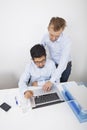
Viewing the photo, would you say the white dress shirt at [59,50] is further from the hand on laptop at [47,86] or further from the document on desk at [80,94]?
the document on desk at [80,94]

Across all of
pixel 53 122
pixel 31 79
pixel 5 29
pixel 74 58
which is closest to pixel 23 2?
pixel 5 29

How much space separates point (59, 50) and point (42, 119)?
82cm

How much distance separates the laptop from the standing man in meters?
0.08

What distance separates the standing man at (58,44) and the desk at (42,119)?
0.26 m

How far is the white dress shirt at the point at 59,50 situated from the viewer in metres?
1.56

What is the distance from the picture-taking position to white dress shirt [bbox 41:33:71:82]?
1.56 metres

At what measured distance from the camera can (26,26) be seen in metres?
1.94

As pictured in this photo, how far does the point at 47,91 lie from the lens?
4.42 feet

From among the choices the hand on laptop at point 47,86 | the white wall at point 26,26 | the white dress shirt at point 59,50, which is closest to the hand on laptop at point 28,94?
the hand on laptop at point 47,86

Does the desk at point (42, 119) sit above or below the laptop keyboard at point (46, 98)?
below

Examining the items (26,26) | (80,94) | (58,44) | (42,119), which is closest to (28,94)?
(42,119)

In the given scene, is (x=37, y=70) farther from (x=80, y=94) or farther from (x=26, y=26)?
(x=26, y=26)

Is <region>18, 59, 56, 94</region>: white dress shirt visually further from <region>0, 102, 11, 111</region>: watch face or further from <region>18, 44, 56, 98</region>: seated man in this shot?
<region>0, 102, 11, 111</region>: watch face

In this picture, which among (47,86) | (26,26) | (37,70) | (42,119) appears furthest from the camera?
(26,26)
